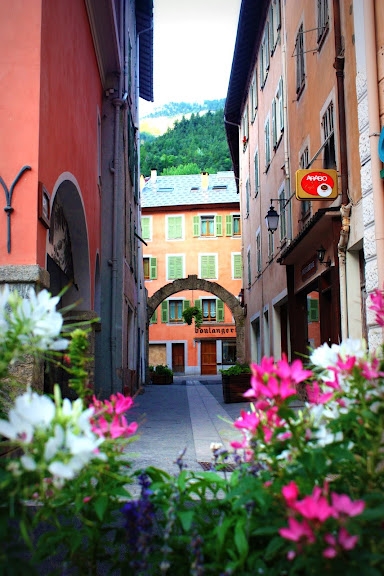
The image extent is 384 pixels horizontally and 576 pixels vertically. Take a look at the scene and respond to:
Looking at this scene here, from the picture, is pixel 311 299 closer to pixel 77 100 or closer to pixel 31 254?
pixel 77 100

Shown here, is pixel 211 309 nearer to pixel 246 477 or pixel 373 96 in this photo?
pixel 373 96

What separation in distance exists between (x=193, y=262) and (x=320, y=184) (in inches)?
1294

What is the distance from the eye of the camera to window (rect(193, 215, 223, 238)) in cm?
4262

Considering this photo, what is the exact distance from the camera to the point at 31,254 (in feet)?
19.7

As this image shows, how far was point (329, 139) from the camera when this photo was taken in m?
11.1

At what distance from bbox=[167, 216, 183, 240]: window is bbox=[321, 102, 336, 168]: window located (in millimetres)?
31367

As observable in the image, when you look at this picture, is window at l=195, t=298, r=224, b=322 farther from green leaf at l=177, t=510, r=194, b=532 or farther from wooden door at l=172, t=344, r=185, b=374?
green leaf at l=177, t=510, r=194, b=532

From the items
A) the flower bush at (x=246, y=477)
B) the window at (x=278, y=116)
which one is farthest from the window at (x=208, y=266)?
the flower bush at (x=246, y=477)

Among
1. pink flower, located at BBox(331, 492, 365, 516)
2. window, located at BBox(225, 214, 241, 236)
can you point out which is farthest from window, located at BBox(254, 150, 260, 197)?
window, located at BBox(225, 214, 241, 236)

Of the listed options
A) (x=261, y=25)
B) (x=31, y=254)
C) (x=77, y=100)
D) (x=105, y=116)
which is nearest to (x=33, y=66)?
(x=31, y=254)

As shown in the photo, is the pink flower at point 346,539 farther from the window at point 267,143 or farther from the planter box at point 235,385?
the window at point 267,143

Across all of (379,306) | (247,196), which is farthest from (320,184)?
(247,196)

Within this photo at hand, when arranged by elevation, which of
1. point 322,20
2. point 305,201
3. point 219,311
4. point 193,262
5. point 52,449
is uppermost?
point 193,262

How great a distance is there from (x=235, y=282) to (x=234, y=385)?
96.1 feet
